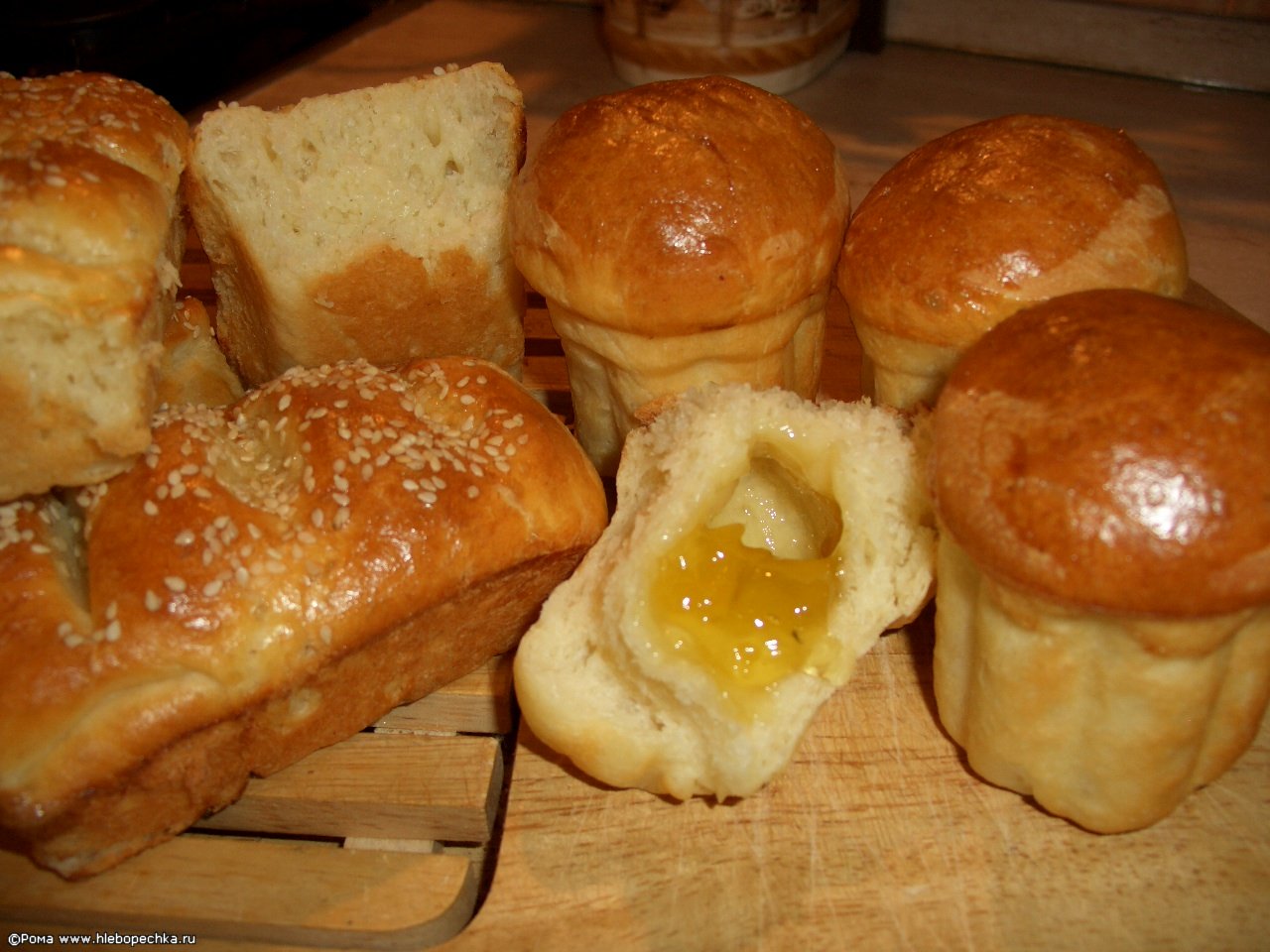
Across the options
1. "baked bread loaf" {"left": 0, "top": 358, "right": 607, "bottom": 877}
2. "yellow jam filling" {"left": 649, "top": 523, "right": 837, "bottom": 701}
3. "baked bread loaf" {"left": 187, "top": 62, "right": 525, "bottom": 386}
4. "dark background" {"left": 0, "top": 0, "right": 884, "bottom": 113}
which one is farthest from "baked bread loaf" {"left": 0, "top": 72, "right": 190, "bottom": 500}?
"dark background" {"left": 0, "top": 0, "right": 884, "bottom": 113}

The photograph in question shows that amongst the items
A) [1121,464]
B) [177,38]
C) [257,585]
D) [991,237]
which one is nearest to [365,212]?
[257,585]

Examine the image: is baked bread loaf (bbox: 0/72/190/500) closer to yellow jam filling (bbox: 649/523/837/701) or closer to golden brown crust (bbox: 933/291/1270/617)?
yellow jam filling (bbox: 649/523/837/701)

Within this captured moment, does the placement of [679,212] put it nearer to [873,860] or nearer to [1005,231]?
[1005,231]

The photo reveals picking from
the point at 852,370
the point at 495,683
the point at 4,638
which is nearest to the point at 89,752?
the point at 4,638

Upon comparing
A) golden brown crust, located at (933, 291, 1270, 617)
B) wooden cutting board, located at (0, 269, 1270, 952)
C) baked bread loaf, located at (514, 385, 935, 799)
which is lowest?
wooden cutting board, located at (0, 269, 1270, 952)

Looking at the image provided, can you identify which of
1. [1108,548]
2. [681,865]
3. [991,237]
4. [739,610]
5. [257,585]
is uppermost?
[991,237]
